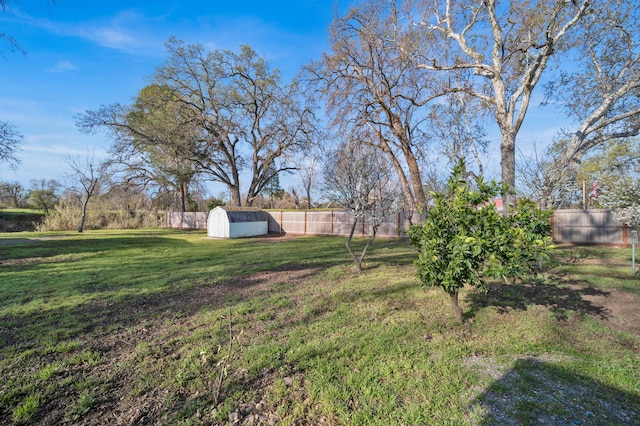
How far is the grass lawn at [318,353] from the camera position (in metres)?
2.03

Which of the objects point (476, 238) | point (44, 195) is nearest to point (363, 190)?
point (476, 238)

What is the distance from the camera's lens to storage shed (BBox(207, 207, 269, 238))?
16047mm

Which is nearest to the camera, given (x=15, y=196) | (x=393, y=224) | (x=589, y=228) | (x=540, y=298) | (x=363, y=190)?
(x=540, y=298)

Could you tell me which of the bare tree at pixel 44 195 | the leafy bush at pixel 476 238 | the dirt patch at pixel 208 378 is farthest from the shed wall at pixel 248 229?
the bare tree at pixel 44 195

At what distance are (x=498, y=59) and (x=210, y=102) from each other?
18814mm

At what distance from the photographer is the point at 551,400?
210 cm

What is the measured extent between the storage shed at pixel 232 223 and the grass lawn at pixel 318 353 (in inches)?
417

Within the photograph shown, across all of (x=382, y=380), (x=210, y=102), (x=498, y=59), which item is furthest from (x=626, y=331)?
(x=210, y=102)

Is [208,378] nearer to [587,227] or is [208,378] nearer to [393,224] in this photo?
[393,224]

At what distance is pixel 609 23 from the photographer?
23.5 ft

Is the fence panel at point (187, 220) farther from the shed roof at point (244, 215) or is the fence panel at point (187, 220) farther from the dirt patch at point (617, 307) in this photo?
the dirt patch at point (617, 307)

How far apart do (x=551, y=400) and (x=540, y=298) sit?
9.37 ft

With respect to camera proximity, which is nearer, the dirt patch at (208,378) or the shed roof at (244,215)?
the dirt patch at (208,378)

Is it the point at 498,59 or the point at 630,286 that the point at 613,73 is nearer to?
the point at 498,59
